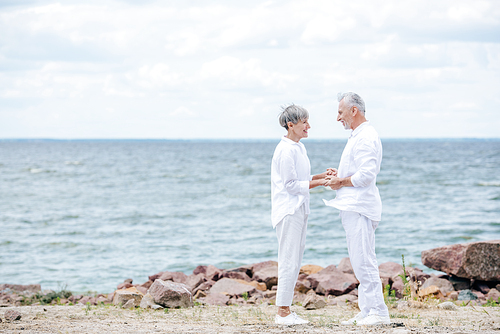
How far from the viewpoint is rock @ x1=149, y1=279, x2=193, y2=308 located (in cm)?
655

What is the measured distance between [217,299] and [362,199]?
3.70 meters

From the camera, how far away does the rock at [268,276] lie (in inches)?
354

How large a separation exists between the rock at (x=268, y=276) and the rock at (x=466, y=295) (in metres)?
3.01

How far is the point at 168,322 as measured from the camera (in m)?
5.48

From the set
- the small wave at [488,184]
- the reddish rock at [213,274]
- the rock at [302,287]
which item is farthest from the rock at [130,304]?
the small wave at [488,184]

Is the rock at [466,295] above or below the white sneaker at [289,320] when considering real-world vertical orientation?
below

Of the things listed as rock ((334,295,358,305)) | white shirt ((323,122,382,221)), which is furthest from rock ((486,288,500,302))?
white shirt ((323,122,382,221))

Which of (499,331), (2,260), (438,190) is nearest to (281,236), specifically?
(499,331)

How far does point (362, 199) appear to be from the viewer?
4809mm

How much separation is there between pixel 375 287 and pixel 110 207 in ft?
63.4

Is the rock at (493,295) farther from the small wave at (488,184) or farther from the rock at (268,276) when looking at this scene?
the small wave at (488,184)

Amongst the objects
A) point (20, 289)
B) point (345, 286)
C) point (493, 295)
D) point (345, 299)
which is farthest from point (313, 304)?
point (20, 289)

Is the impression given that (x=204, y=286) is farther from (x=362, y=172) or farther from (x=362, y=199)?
(x=362, y=172)
